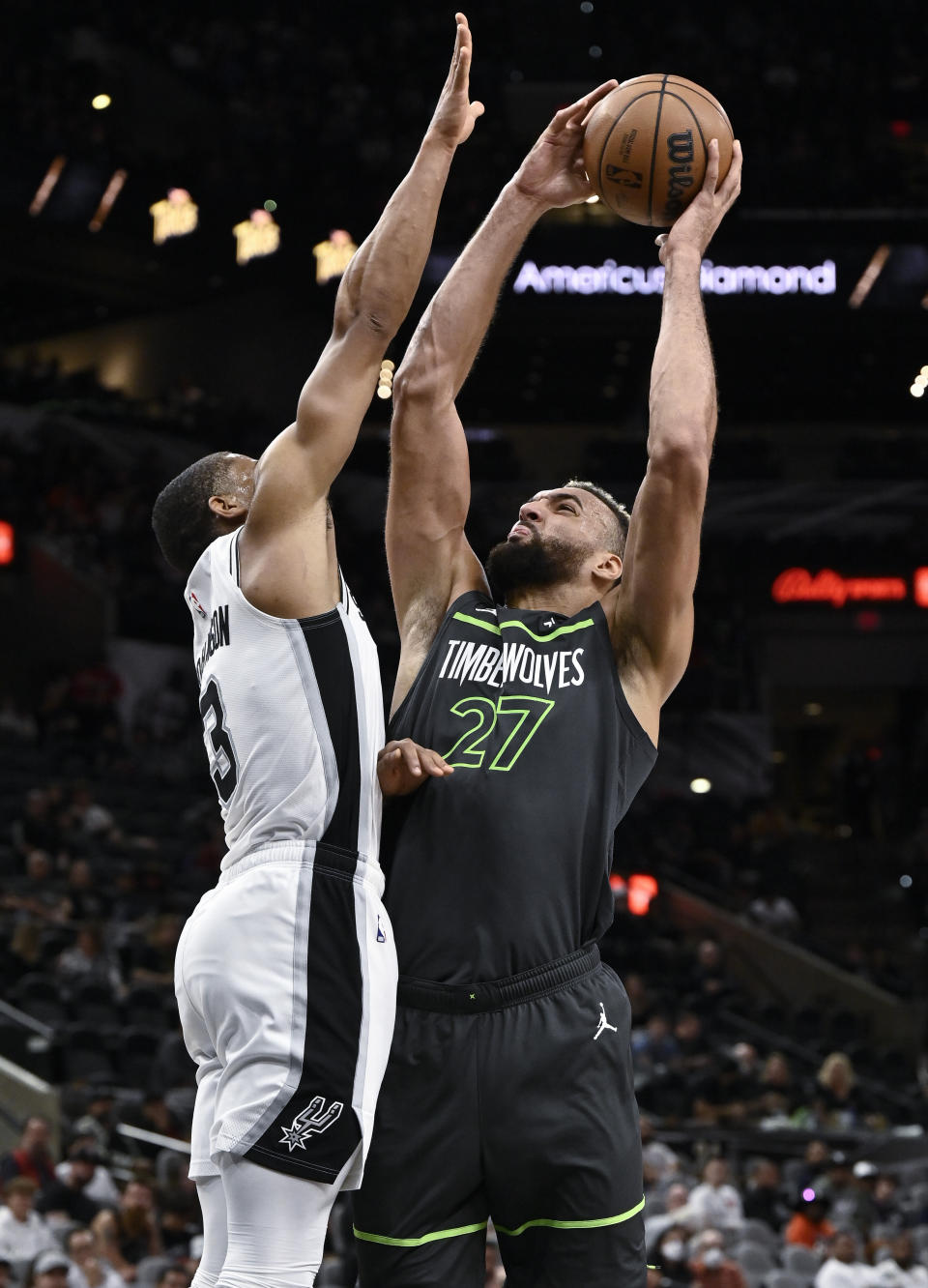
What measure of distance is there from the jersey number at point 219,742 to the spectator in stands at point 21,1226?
627cm

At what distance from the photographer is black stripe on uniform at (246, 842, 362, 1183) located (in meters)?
2.87

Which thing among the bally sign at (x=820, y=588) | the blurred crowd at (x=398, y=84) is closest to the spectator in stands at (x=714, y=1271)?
the bally sign at (x=820, y=588)

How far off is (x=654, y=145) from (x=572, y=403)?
25903 millimetres

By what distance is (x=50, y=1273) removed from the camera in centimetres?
764

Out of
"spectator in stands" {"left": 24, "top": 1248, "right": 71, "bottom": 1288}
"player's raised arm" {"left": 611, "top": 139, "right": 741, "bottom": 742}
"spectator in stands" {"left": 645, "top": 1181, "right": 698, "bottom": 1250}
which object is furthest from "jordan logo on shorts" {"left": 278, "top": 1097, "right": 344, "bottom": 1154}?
"spectator in stands" {"left": 645, "top": 1181, "right": 698, "bottom": 1250}

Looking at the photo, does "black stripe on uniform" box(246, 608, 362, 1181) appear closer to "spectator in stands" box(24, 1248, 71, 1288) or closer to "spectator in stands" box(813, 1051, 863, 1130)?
"spectator in stands" box(24, 1248, 71, 1288)

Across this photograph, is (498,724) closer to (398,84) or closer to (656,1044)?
(656,1044)

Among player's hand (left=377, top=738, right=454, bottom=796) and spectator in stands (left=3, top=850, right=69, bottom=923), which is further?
spectator in stands (left=3, top=850, right=69, bottom=923)

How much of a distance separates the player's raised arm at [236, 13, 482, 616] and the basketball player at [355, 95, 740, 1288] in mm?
386

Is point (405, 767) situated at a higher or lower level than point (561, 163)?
lower

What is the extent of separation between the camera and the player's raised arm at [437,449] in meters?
3.59

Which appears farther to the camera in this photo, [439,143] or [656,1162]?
[656,1162]

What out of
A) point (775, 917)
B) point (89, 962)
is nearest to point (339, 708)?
point (89, 962)

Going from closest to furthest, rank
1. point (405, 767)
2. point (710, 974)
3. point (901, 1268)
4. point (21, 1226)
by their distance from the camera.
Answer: point (405, 767) → point (21, 1226) → point (901, 1268) → point (710, 974)
